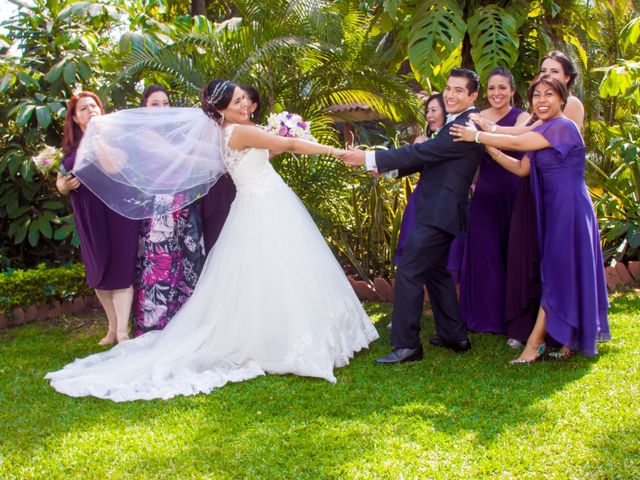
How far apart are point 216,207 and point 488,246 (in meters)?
2.26

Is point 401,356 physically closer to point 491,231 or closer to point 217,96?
point 491,231

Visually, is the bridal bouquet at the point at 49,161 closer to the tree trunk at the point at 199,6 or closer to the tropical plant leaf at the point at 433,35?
the tropical plant leaf at the point at 433,35

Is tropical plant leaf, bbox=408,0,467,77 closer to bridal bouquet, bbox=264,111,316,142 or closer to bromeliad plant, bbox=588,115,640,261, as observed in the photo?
bridal bouquet, bbox=264,111,316,142

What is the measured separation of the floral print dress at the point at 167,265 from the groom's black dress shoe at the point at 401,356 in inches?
69.5

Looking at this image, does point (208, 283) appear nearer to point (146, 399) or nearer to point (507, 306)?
point (146, 399)

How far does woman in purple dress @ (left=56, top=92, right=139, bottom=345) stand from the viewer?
5.55m

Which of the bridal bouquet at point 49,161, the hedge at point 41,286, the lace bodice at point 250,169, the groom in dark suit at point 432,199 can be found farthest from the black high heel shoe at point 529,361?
the hedge at point 41,286

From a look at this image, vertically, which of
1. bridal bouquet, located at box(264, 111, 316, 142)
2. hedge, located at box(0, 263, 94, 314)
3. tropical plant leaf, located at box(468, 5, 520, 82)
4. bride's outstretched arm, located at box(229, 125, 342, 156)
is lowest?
hedge, located at box(0, 263, 94, 314)

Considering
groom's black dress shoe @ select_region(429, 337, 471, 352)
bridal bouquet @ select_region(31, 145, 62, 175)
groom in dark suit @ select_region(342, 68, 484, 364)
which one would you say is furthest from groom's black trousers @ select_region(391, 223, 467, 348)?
bridal bouquet @ select_region(31, 145, 62, 175)

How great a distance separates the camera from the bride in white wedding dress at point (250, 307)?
15.2ft

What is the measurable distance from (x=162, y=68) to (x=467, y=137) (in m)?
3.30

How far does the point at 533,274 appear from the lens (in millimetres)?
4914

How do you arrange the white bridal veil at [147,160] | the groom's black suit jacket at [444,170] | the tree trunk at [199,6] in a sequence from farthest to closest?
the tree trunk at [199,6], the white bridal veil at [147,160], the groom's black suit jacket at [444,170]

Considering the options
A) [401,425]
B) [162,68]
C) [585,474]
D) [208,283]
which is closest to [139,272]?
[208,283]
